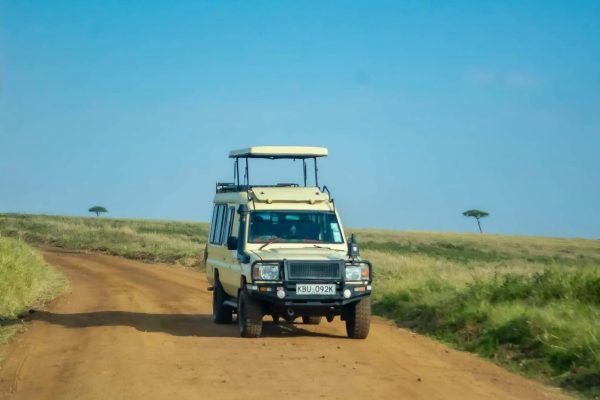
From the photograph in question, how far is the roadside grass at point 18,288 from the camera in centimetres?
1685

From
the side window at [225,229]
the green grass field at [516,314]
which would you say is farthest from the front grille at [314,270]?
the side window at [225,229]

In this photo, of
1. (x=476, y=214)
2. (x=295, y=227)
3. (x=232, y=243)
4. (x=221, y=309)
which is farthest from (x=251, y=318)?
(x=476, y=214)

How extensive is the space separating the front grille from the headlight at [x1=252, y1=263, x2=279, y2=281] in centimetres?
23

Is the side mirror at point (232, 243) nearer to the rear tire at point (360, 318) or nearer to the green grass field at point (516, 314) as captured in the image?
the rear tire at point (360, 318)

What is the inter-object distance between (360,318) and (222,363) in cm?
328

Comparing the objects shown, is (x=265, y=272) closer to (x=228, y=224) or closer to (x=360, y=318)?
(x=360, y=318)

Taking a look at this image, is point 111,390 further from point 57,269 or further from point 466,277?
point 57,269

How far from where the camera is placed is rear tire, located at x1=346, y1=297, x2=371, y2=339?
14.3 metres

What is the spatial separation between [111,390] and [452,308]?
8.33 meters

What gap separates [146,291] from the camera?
2342 cm

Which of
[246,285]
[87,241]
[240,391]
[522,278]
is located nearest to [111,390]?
[240,391]

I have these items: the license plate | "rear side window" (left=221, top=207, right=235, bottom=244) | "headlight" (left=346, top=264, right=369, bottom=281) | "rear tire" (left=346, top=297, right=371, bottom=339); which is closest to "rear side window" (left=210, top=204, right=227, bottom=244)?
"rear side window" (left=221, top=207, right=235, bottom=244)

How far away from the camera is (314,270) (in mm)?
14133

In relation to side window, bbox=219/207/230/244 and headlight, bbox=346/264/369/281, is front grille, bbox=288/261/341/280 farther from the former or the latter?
side window, bbox=219/207/230/244
